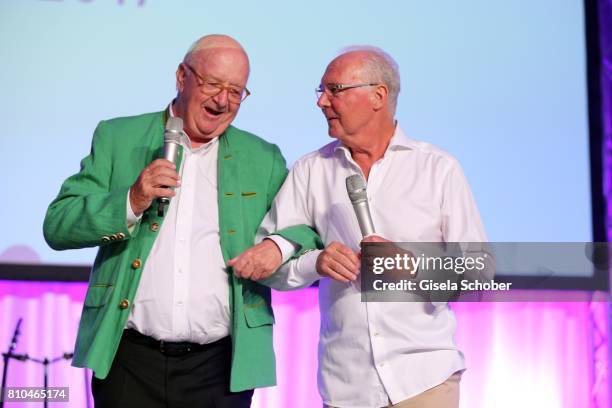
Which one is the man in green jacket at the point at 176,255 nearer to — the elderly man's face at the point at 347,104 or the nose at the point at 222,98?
the nose at the point at 222,98

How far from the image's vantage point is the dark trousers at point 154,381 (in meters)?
2.45

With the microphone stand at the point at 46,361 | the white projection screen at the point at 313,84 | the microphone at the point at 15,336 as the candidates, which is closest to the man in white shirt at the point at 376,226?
the white projection screen at the point at 313,84

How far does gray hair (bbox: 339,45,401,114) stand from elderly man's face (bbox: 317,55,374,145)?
3cm

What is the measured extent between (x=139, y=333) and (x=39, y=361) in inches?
66.3

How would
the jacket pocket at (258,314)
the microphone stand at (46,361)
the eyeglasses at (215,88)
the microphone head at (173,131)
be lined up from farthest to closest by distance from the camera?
the microphone stand at (46,361), the eyeglasses at (215,88), the jacket pocket at (258,314), the microphone head at (173,131)

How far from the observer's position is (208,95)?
8.50ft

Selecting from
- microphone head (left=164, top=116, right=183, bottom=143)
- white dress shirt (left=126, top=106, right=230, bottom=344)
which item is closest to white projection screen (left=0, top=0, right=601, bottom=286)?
white dress shirt (left=126, top=106, right=230, bottom=344)

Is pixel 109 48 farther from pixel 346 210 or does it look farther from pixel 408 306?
pixel 408 306

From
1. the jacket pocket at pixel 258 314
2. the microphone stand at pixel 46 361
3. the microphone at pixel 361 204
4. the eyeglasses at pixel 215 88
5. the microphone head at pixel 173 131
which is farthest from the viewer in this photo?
the microphone stand at pixel 46 361

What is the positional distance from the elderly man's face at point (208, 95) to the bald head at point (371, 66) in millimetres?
307

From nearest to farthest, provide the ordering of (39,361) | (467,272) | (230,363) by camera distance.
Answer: (467,272) < (230,363) < (39,361)

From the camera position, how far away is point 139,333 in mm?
2475

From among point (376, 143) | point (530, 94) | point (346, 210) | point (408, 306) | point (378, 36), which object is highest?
point (378, 36)

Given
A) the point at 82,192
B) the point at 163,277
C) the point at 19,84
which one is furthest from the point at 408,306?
the point at 19,84
